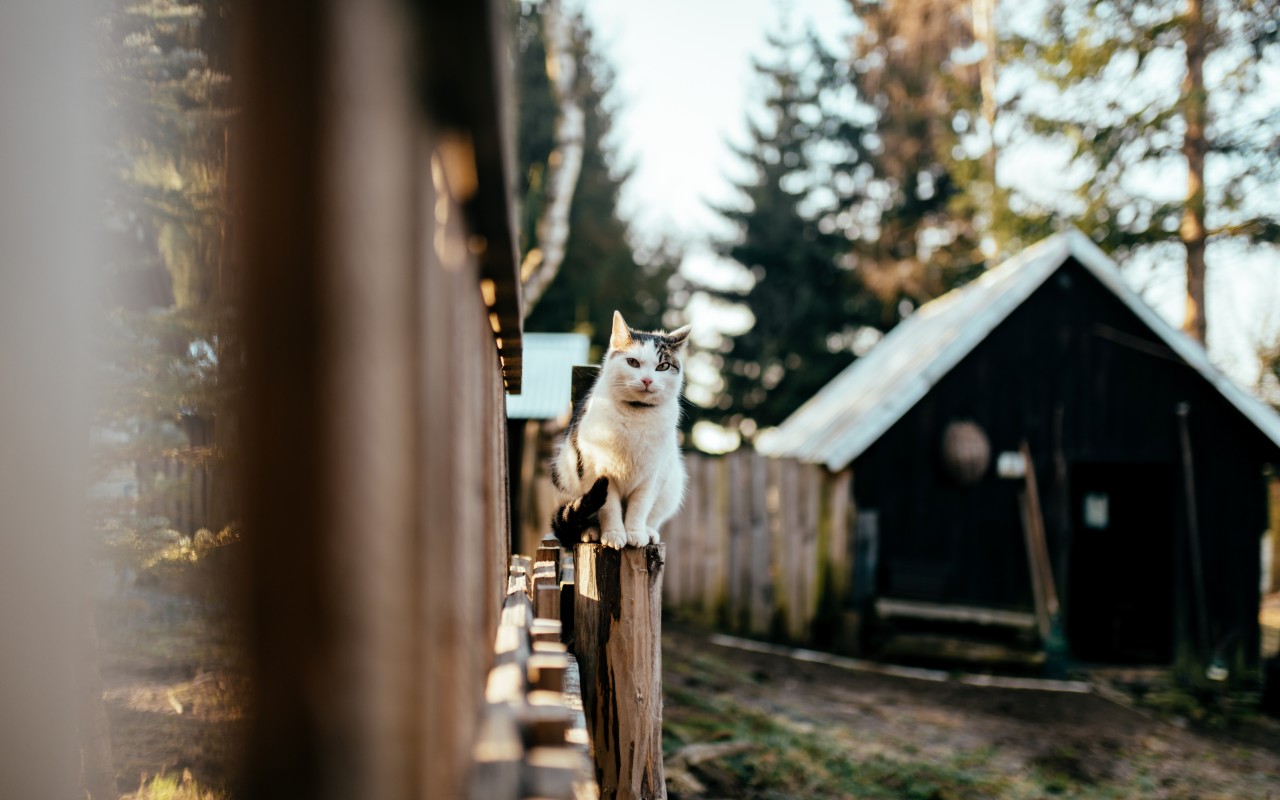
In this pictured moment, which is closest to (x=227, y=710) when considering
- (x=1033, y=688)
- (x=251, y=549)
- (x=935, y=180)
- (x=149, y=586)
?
(x=251, y=549)

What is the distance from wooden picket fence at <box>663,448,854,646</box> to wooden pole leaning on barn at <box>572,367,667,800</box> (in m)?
6.30

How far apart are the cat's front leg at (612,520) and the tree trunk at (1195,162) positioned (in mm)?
10190

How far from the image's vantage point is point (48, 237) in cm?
94

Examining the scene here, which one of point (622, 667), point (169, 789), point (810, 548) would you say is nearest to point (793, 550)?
point (810, 548)

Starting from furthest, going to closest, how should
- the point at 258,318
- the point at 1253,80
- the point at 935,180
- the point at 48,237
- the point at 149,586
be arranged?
the point at 935,180
the point at 1253,80
the point at 149,586
the point at 48,237
the point at 258,318

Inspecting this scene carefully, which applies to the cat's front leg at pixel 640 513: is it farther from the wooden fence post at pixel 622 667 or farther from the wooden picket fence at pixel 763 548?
the wooden picket fence at pixel 763 548

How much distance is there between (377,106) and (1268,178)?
12211 mm

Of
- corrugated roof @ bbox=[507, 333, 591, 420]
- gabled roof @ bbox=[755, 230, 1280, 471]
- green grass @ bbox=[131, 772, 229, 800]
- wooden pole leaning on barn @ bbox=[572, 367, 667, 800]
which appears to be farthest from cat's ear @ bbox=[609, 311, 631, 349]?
gabled roof @ bbox=[755, 230, 1280, 471]

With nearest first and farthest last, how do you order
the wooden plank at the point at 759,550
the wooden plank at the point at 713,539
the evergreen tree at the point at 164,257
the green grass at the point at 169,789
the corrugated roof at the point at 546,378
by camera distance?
the evergreen tree at the point at 164,257, the green grass at the point at 169,789, the corrugated roof at the point at 546,378, the wooden plank at the point at 759,550, the wooden plank at the point at 713,539

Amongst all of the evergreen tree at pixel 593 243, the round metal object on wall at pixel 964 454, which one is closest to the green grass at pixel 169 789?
the round metal object on wall at pixel 964 454

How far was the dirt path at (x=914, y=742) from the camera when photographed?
4945 mm

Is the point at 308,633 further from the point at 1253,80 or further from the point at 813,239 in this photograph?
the point at 813,239

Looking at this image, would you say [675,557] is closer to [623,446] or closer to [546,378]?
[546,378]

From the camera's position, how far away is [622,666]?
2.37m
